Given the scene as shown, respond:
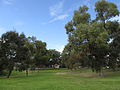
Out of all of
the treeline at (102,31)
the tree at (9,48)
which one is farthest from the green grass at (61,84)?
the treeline at (102,31)

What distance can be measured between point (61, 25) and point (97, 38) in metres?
10.6

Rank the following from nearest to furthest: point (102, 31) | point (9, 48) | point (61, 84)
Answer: point (61, 84)
point (102, 31)
point (9, 48)

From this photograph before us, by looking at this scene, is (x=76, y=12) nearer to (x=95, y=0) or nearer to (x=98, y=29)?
(x=95, y=0)

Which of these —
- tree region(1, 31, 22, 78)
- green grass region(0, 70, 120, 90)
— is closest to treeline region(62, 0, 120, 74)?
green grass region(0, 70, 120, 90)

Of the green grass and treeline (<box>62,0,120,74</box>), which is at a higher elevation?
treeline (<box>62,0,120,74</box>)

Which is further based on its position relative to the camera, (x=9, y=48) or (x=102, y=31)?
(x=9, y=48)

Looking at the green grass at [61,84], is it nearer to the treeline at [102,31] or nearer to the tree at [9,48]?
the tree at [9,48]

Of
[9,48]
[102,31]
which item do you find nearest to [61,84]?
[102,31]

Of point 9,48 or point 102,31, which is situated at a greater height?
point 102,31

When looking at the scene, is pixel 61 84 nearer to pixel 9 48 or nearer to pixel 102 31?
pixel 102 31

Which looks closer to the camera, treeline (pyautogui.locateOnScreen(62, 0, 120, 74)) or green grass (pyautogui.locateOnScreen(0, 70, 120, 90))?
green grass (pyautogui.locateOnScreen(0, 70, 120, 90))

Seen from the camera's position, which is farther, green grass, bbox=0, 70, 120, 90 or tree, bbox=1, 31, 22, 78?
tree, bbox=1, 31, 22, 78

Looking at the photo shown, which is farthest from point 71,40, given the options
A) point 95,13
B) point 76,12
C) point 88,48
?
point 95,13

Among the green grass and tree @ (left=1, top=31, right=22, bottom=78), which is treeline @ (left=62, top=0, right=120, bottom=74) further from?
tree @ (left=1, top=31, right=22, bottom=78)
